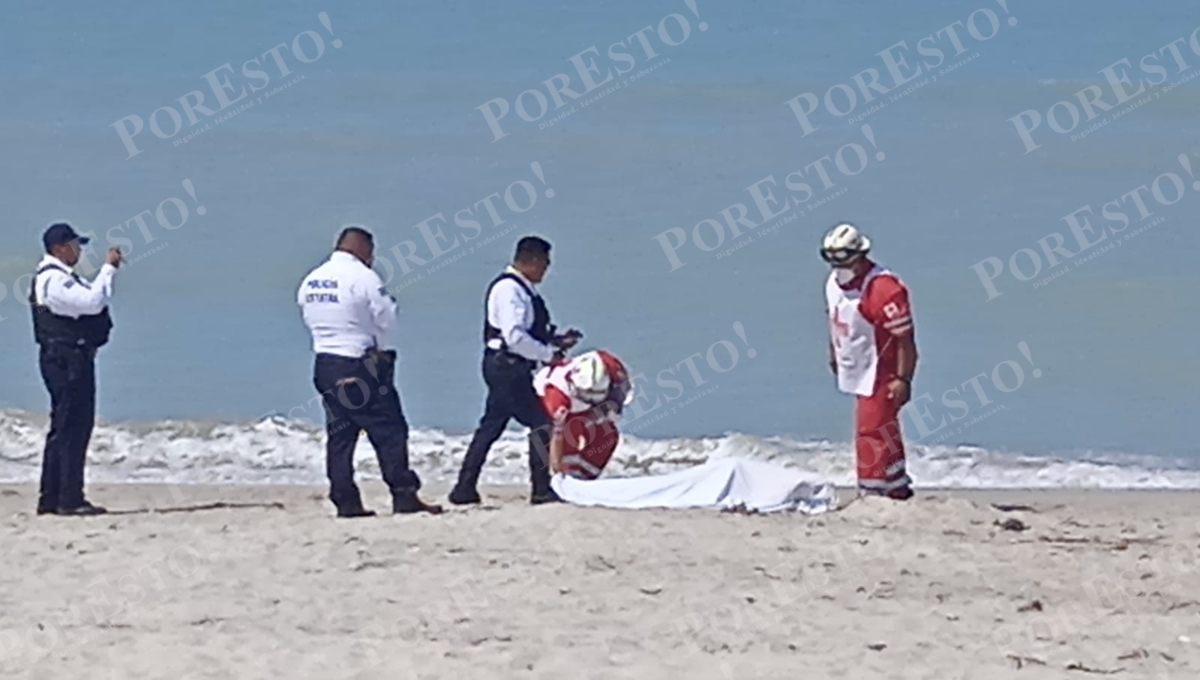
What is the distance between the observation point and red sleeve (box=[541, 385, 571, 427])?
11.1 m

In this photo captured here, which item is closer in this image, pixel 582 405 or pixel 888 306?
pixel 888 306

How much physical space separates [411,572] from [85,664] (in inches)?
70.2

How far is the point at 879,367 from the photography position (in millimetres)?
10750

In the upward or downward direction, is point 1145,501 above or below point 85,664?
below

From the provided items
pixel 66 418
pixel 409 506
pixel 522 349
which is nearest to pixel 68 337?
pixel 66 418

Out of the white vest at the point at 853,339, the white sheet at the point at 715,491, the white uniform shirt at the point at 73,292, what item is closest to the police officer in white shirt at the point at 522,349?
the white sheet at the point at 715,491

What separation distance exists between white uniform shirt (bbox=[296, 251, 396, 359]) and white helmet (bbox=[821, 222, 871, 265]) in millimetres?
2126

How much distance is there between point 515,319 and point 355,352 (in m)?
0.89

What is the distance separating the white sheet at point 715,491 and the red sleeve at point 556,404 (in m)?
0.31

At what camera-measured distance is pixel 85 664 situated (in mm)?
7410

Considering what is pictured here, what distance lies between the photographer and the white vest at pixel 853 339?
1073 centimetres

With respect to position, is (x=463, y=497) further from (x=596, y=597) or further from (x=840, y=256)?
(x=596, y=597)

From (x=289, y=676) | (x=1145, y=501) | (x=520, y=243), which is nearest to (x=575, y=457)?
(x=520, y=243)

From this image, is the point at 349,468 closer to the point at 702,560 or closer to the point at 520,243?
the point at 520,243
